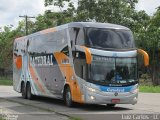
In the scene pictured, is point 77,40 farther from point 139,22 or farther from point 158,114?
point 139,22

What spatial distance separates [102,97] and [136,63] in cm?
220

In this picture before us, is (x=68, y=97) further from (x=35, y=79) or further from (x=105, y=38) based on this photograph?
(x=35, y=79)

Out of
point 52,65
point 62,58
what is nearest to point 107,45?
point 62,58

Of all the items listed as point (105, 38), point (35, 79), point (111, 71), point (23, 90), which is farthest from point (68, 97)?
point (23, 90)

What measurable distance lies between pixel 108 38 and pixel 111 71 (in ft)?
4.53

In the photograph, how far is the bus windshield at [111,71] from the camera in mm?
19359

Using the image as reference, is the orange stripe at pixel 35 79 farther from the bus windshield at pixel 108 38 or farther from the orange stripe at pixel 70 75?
the bus windshield at pixel 108 38

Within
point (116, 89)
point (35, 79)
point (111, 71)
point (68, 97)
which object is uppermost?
point (111, 71)

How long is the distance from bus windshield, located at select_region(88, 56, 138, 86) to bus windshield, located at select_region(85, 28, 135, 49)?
22.6 inches

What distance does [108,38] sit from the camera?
19797 millimetres

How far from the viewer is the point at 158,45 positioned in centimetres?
5828

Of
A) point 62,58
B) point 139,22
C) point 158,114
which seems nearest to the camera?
point 158,114

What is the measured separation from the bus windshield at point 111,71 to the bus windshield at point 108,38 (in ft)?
1.88

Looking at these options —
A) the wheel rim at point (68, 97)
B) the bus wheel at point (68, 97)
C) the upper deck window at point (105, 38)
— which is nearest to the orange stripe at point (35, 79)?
the bus wheel at point (68, 97)
